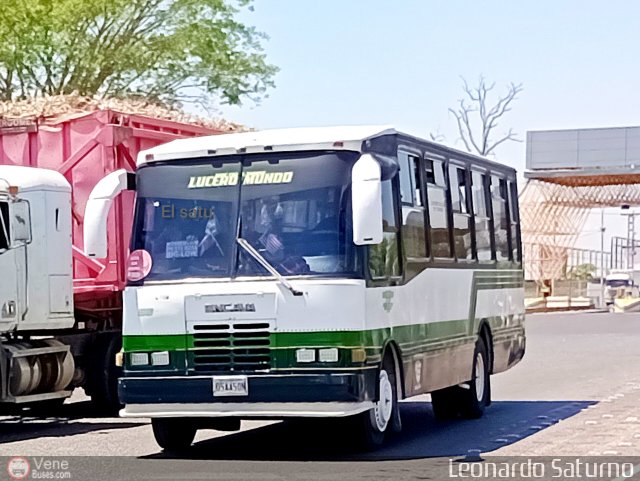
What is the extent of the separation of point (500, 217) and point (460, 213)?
2.00 metres

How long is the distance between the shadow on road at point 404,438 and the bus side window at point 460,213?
1907 millimetres

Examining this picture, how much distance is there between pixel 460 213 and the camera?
15.8 metres

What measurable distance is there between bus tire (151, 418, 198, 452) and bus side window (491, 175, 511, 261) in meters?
5.28

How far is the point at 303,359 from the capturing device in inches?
488

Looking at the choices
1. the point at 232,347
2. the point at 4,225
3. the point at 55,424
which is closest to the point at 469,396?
the point at 232,347

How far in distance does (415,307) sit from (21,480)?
427cm

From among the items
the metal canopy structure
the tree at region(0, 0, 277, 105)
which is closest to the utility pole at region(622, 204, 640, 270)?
the metal canopy structure

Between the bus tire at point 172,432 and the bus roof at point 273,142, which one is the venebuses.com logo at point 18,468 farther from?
the bus roof at point 273,142

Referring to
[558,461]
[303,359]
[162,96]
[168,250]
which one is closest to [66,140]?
[168,250]

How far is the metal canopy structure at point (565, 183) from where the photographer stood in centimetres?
7244

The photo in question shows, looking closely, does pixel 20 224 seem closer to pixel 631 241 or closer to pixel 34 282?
pixel 34 282

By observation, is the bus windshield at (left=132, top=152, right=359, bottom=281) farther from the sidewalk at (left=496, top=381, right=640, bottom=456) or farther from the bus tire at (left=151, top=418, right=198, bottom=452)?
the sidewalk at (left=496, top=381, right=640, bottom=456)

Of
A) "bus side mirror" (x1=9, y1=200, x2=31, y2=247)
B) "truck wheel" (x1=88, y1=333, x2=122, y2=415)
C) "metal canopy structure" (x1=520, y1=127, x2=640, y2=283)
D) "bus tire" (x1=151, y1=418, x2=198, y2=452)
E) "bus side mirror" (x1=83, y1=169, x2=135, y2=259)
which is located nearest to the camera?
"bus side mirror" (x1=83, y1=169, x2=135, y2=259)

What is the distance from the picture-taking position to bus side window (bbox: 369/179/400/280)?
12.8m
